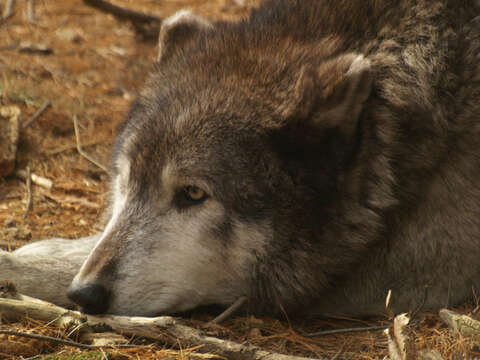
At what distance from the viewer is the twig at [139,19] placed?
8.17m

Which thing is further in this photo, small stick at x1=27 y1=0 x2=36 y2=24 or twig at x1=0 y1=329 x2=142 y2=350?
small stick at x1=27 y1=0 x2=36 y2=24

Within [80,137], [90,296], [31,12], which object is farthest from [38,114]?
[90,296]

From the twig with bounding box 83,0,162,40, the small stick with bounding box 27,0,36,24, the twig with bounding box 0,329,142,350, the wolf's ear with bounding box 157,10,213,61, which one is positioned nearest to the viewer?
the twig with bounding box 0,329,142,350

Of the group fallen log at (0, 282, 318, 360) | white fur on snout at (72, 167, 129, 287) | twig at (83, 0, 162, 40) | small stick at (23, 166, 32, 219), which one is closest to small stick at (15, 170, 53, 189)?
small stick at (23, 166, 32, 219)

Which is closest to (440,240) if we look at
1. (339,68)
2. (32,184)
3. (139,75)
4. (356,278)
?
(356,278)

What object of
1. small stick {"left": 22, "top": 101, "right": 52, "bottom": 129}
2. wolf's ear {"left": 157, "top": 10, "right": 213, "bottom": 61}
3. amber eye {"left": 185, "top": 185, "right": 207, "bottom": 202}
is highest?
wolf's ear {"left": 157, "top": 10, "right": 213, "bottom": 61}

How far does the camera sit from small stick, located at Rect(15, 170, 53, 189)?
5.45m

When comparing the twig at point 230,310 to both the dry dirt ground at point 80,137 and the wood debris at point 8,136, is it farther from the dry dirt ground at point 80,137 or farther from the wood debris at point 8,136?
the wood debris at point 8,136

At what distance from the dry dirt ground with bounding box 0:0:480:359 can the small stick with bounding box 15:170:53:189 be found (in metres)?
0.04

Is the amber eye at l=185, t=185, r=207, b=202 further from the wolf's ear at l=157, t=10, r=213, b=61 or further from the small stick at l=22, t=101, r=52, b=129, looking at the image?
the small stick at l=22, t=101, r=52, b=129

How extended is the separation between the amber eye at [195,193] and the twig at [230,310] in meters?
0.63

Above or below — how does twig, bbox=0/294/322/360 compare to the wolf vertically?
below

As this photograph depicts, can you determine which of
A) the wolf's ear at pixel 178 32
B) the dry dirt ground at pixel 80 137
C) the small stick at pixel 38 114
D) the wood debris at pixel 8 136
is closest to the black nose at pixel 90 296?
the dry dirt ground at pixel 80 137

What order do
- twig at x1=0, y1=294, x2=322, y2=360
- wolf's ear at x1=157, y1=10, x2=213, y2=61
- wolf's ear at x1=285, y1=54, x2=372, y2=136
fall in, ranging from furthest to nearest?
wolf's ear at x1=157, y1=10, x2=213, y2=61, wolf's ear at x1=285, y1=54, x2=372, y2=136, twig at x1=0, y1=294, x2=322, y2=360
